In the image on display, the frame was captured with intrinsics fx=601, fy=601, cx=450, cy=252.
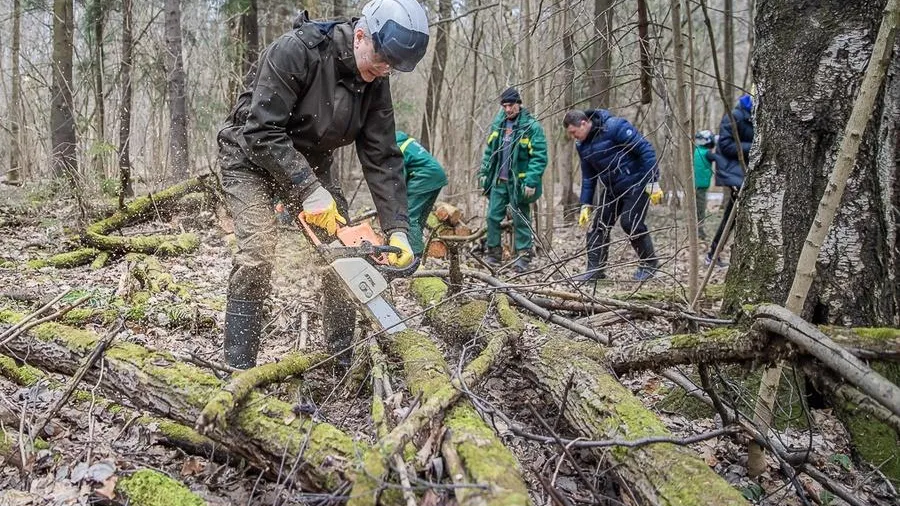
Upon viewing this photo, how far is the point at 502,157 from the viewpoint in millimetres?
7141

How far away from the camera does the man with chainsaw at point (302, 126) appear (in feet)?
9.37

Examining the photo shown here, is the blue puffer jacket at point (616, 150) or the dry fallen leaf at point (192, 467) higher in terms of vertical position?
the blue puffer jacket at point (616, 150)

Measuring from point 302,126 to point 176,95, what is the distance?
735cm

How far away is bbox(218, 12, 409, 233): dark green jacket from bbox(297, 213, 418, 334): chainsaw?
10.9 inches

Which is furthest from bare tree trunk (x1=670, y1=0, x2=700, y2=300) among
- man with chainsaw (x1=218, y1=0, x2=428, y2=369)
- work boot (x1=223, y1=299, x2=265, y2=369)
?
work boot (x1=223, y1=299, x2=265, y2=369)

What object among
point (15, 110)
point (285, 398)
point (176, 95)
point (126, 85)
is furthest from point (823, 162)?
point (15, 110)

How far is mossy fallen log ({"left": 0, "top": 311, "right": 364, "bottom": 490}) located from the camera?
1.98 metres

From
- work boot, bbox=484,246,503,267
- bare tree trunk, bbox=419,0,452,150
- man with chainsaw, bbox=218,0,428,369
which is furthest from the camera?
bare tree trunk, bbox=419,0,452,150

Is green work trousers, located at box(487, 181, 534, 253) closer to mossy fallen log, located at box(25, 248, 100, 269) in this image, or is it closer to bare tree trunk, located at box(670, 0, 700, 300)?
bare tree trunk, located at box(670, 0, 700, 300)

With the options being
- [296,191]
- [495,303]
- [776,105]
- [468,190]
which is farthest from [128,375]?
[468,190]

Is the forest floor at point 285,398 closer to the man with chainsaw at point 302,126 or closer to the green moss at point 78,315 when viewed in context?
the green moss at point 78,315

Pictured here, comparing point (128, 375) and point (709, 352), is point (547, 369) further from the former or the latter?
point (128, 375)

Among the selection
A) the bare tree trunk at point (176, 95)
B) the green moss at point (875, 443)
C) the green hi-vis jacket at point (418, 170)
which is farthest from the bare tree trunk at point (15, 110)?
the green moss at point (875, 443)

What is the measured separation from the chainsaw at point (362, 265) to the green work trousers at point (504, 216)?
3979 mm
